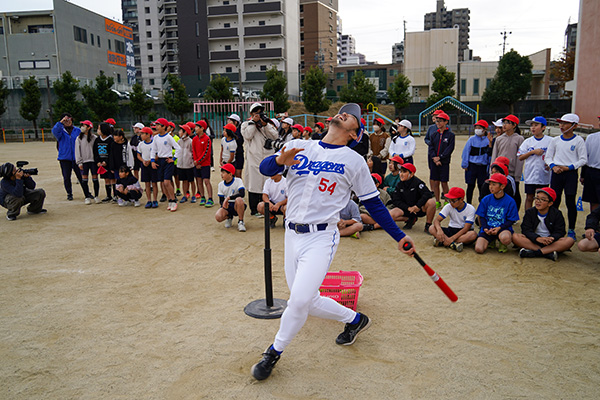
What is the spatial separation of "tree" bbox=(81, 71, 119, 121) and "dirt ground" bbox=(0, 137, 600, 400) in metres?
34.5

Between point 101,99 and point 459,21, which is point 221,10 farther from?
point 459,21

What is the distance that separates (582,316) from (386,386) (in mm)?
2636

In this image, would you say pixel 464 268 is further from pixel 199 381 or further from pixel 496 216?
A: pixel 199 381

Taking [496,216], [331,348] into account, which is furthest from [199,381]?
[496,216]

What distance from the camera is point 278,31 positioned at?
186ft

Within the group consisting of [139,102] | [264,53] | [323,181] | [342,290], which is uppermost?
[264,53]

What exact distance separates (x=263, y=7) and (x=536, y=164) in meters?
55.5

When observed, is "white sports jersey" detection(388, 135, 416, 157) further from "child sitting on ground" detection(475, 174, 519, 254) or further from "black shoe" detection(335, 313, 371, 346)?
"black shoe" detection(335, 313, 371, 346)

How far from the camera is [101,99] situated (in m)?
38.7

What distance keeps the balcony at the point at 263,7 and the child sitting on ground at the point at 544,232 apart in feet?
184

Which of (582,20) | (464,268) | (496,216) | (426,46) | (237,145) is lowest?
(464,268)

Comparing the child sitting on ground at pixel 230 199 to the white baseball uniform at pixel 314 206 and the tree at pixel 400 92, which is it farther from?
the tree at pixel 400 92

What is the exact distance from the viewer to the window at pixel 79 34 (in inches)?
1908

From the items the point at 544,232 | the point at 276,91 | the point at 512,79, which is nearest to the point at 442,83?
the point at 512,79
